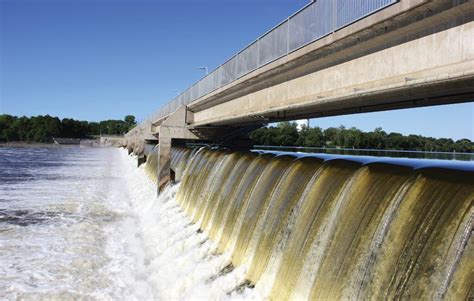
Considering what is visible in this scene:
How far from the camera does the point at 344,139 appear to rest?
59.7m

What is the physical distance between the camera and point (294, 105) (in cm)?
1349

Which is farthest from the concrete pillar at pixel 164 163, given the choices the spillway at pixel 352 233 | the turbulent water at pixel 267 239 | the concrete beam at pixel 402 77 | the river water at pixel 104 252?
the concrete beam at pixel 402 77

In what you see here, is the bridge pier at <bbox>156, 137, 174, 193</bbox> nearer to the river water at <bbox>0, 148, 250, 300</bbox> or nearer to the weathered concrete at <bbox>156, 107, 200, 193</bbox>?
the weathered concrete at <bbox>156, 107, 200, 193</bbox>

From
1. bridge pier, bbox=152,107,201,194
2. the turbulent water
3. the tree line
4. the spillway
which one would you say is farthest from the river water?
the tree line

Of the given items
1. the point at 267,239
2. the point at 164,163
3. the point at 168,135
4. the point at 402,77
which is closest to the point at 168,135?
the point at 168,135

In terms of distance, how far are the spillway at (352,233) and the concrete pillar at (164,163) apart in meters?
14.8

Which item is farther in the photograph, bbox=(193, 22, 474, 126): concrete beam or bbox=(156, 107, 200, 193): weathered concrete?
bbox=(156, 107, 200, 193): weathered concrete

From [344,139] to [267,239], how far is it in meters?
50.0

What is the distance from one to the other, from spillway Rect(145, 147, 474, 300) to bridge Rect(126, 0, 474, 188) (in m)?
1.73

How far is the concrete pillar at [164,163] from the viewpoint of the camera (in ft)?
97.3

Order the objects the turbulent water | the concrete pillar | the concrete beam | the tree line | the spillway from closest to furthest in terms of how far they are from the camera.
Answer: the spillway, the turbulent water, the concrete beam, the concrete pillar, the tree line

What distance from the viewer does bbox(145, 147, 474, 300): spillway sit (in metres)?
6.47

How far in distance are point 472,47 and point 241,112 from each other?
44.6ft

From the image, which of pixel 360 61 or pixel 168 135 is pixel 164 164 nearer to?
pixel 168 135
